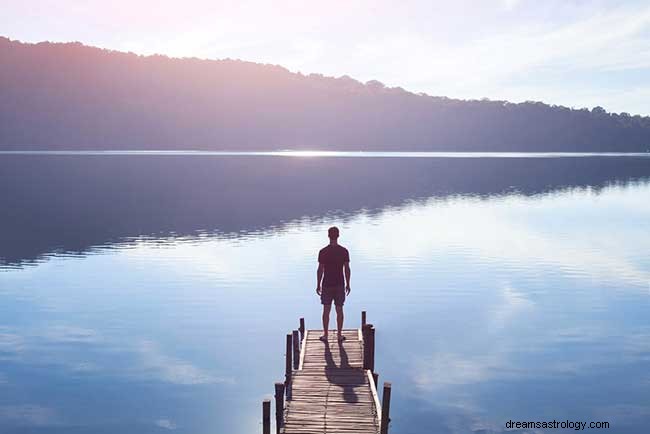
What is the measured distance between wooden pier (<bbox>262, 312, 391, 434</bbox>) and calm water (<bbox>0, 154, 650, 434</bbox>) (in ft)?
7.29

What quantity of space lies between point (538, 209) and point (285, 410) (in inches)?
2486

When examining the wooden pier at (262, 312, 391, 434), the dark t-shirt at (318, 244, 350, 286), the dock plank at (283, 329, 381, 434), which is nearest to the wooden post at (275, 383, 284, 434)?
the wooden pier at (262, 312, 391, 434)

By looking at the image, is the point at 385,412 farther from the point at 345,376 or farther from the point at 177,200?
the point at 177,200

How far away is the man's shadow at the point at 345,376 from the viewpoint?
1580 centimetres

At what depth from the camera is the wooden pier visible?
14.0 metres

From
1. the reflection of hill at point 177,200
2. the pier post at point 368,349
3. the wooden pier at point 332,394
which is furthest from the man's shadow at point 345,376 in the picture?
the reflection of hill at point 177,200

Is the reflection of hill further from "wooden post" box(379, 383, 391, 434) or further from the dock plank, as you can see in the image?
"wooden post" box(379, 383, 391, 434)

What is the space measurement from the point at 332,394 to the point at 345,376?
1200 millimetres

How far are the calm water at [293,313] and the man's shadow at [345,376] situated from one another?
87.8 inches

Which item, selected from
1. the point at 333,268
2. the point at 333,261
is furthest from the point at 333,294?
the point at 333,261

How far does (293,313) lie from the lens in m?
29.5

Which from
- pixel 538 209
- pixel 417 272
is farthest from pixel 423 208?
A: pixel 417 272

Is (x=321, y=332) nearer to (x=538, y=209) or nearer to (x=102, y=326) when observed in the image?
(x=102, y=326)

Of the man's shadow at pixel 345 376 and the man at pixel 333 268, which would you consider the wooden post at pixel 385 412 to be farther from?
the man at pixel 333 268
